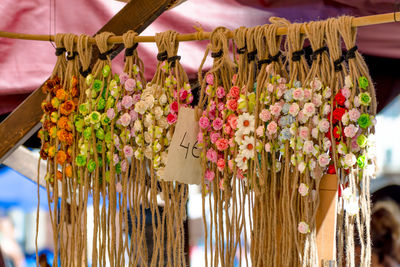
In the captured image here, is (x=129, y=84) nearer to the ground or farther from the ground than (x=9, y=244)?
farther from the ground

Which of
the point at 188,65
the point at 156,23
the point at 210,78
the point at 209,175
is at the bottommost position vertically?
the point at 209,175

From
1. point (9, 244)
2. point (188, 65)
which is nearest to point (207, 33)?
point (188, 65)

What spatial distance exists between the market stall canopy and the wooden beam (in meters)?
0.39

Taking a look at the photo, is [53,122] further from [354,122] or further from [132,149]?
[354,122]

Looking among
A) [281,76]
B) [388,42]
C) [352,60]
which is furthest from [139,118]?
[388,42]

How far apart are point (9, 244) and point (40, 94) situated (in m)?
0.90

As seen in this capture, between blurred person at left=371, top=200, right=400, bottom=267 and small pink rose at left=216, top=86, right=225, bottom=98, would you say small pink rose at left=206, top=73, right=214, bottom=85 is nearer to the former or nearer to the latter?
small pink rose at left=216, top=86, right=225, bottom=98

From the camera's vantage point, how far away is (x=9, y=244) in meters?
2.12

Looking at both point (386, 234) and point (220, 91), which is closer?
point (220, 91)

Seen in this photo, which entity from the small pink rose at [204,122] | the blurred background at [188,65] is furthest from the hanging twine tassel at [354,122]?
the blurred background at [188,65]

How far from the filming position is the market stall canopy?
167 cm

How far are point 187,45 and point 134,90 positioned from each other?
0.62 meters

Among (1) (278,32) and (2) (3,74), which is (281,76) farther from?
(2) (3,74)

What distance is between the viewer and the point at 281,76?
1.13m
